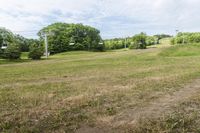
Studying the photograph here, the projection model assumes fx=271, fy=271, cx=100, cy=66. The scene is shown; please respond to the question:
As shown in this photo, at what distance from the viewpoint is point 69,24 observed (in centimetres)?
8938

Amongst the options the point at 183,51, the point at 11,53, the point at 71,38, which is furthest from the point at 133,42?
the point at 11,53

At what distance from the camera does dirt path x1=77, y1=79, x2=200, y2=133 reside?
5.67 meters

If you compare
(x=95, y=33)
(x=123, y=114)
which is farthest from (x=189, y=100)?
(x=95, y=33)

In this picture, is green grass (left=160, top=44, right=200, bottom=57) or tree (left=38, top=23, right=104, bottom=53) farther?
tree (left=38, top=23, right=104, bottom=53)

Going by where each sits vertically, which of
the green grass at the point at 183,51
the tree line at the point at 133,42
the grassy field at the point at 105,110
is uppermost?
the tree line at the point at 133,42

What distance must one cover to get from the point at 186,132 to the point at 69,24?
86.3 m

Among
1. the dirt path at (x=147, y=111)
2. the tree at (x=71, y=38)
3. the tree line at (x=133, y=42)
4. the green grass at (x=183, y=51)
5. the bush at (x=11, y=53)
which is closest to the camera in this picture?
the dirt path at (x=147, y=111)

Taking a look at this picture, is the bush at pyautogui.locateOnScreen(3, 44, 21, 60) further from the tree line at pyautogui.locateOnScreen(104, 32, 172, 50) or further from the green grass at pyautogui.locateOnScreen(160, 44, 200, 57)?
the tree line at pyautogui.locateOnScreen(104, 32, 172, 50)

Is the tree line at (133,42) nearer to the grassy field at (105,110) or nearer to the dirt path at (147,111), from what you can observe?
the grassy field at (105,110)

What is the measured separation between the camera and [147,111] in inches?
272

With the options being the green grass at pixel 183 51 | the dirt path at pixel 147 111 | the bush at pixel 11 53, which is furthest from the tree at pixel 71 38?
the dirt path at pixel 147 111

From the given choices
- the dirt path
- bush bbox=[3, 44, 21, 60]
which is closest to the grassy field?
the dirt path

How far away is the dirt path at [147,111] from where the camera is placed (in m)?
5.67

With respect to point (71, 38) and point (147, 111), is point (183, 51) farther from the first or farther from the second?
point (71, 38)
